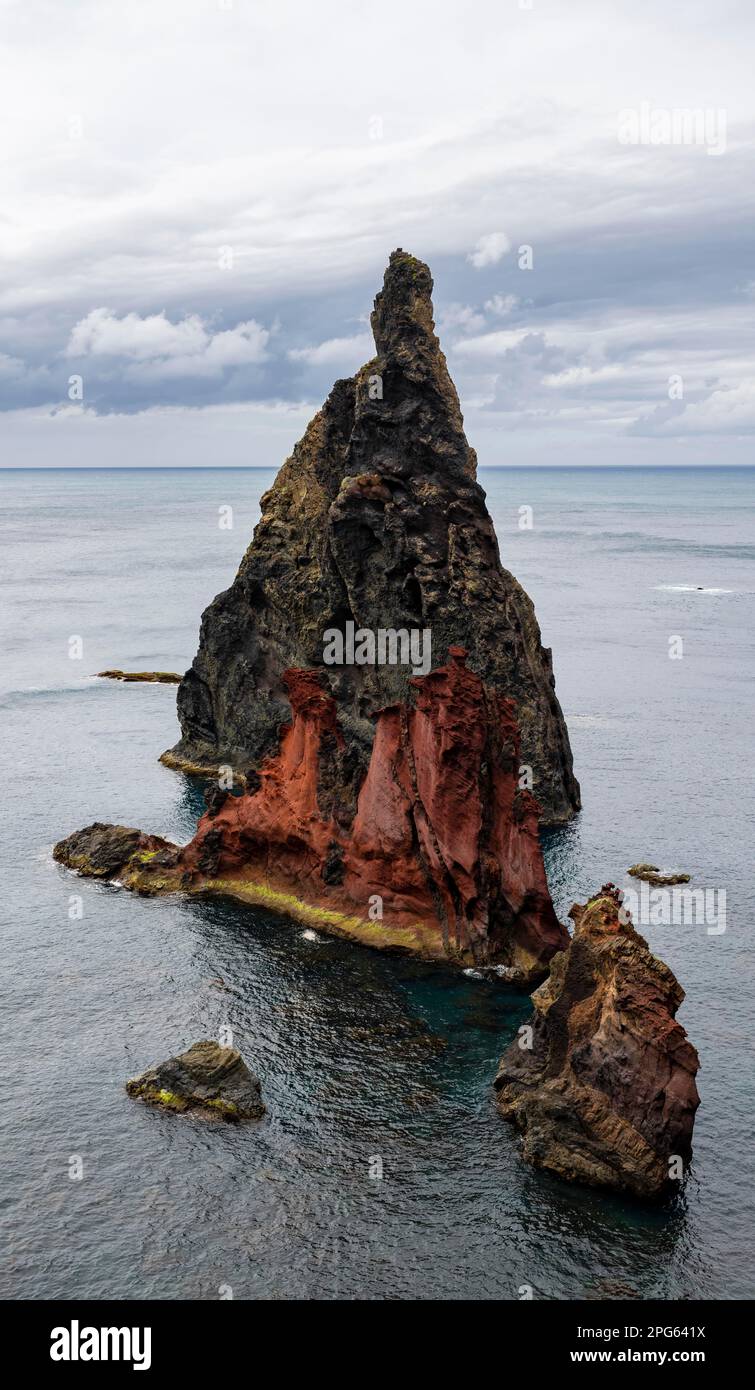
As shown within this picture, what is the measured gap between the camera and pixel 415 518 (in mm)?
76062

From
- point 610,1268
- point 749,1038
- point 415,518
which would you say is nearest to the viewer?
point 610,1268

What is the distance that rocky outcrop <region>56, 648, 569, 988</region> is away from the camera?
69250 millimetres

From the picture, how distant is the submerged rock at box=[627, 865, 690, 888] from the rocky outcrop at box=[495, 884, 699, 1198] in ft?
88.0

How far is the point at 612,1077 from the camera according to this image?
48844 mm

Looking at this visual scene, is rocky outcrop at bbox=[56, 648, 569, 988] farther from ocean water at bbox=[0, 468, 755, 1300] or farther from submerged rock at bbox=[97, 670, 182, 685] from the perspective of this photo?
submerged rock at bbox=[97, 670, 182, 685]

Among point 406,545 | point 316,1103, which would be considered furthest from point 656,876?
point 316,1103

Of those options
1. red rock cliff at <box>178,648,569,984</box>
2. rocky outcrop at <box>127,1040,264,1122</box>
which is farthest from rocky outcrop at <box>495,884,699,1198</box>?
red rock cliff at <box>178,648,569,984</box>

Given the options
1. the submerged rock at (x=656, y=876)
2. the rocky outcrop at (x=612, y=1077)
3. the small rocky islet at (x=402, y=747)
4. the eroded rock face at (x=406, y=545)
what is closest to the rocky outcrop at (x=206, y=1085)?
the small rocky islet at (x=402, y=747)

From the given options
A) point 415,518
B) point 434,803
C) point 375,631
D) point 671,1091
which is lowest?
point 671,1091
